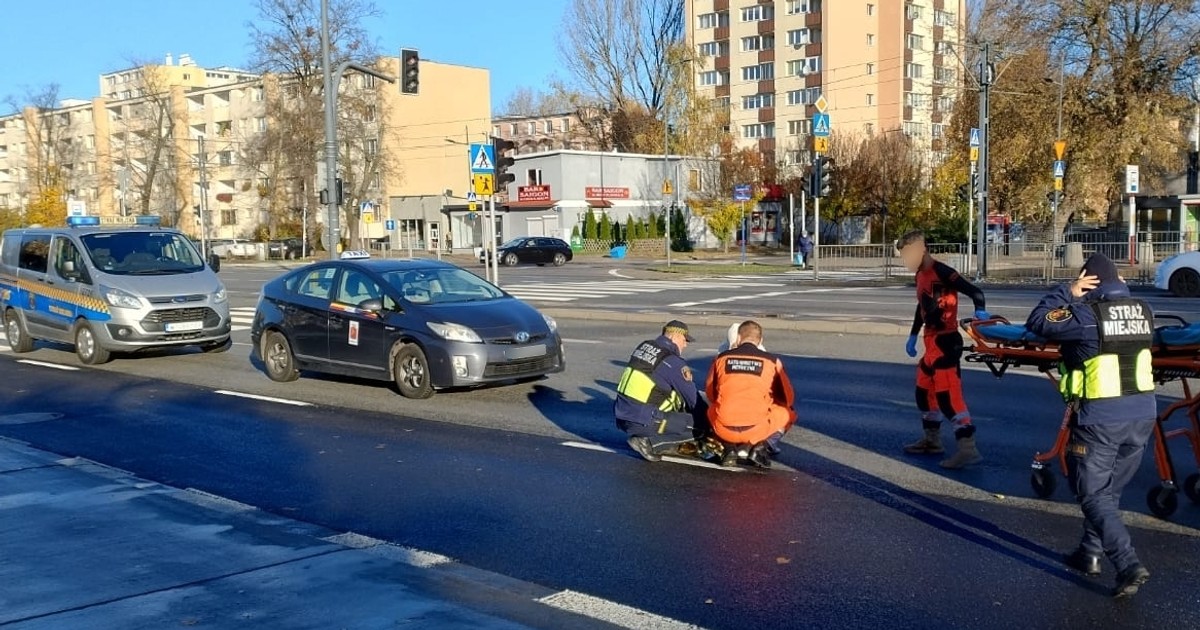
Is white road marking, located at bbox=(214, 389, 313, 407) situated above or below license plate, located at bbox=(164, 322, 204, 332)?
below

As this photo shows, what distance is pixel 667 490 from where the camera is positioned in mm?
7488

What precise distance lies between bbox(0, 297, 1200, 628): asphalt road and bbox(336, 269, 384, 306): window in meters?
1.06

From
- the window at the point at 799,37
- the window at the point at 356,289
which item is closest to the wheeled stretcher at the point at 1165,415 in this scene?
the window at the point at 356,289

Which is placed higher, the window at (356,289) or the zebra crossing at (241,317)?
the window at (356,289)

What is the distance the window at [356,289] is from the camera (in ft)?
38.8

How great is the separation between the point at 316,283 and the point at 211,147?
87803 mm

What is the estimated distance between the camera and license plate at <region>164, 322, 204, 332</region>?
1504 cm

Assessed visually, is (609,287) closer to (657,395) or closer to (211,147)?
(657,395)

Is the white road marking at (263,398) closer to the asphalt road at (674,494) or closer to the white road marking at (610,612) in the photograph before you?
the asphalt road at (674,494)

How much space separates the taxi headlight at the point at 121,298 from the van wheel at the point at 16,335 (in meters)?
2.78

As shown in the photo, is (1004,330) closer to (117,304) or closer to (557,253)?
(117,304)

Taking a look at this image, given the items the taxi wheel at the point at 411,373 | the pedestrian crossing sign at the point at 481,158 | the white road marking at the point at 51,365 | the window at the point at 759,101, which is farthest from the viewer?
the window at the point at 759,101

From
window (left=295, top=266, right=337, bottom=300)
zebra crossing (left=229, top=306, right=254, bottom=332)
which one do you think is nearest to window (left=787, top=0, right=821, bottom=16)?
zebra crossing (left=229, top=306, right=254, bottom=332)

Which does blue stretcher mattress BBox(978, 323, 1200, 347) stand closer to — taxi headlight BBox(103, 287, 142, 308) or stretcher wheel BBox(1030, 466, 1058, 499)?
stretcher wheel BBox(1030, 466, 1058, 499)
